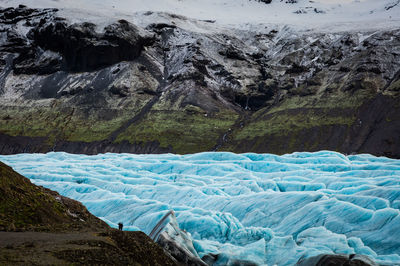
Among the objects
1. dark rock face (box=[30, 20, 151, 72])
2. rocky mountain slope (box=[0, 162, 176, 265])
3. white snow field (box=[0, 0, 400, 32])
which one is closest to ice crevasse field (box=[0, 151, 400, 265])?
rocky mountain slope (box=[0, 162, 176, 265])

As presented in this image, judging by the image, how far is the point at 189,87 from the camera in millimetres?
120062

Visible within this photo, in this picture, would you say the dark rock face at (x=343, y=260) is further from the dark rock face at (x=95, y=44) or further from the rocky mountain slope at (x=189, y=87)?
the dark rock face at (x=95, y=44)

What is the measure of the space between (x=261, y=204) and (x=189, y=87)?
9557cm

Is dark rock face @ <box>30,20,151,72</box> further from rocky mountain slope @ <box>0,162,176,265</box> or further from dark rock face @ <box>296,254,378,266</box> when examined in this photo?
dark rock face @ <box>296,254,378,266</box>

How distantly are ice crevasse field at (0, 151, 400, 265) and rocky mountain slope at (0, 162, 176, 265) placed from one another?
266 inches

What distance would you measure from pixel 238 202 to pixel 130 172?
48.9ft

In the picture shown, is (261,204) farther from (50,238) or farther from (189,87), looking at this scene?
(189,87)

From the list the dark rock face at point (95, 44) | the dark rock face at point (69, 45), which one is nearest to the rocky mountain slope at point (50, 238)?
the dark rock face at point (95, 44)

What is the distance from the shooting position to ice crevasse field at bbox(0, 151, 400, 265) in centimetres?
2080

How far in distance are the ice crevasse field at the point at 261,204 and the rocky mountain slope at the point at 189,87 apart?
52334 mm

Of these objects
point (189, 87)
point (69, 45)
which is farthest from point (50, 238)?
point (69, 45)

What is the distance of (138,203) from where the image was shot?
88.0ft

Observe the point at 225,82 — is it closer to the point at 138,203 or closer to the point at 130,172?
the point at 130,172

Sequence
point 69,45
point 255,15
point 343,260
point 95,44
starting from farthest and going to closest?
point 255,15 < point 69,45 < point 95,44 < point 343,260
